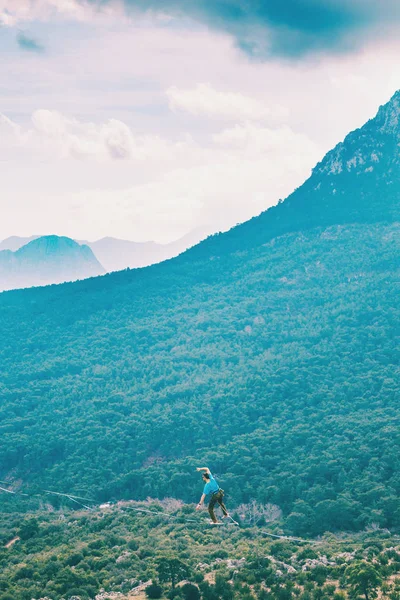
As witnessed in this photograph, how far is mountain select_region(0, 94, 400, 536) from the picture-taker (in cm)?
8281

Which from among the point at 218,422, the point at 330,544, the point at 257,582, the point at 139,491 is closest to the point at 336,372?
the point at 218,422

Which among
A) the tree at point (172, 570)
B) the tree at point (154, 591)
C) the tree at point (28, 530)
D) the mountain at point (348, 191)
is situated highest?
the mountain at point (348, 191)

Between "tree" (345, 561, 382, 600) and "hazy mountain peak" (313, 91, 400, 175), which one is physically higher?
"hazy mountain peak" (313, 91, 400, 175)

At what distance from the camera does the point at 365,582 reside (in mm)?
39375

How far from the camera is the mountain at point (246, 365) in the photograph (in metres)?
82.8

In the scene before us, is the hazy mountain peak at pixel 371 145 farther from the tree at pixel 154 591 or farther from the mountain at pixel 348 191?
the tree at pixel 154 591

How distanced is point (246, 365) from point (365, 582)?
249 ft

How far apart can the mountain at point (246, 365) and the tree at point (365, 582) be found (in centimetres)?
2571

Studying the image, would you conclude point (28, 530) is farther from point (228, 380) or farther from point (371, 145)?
point (371, 145)

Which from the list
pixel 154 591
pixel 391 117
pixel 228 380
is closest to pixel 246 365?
pixel 228 380

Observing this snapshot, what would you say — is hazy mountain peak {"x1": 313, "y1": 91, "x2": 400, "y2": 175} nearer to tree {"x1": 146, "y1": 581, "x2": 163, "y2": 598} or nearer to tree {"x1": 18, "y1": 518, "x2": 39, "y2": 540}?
tree {"x1": 18, "y1": 518, "x2": 39, "y2": 540}

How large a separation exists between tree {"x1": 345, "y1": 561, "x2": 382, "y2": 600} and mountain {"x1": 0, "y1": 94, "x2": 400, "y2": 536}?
2571cm

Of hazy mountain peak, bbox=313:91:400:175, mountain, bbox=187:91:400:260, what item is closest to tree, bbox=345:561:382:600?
mountain, bbox=187:91:400:260

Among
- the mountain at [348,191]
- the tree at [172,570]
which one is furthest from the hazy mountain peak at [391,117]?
the tree at [172,570]
